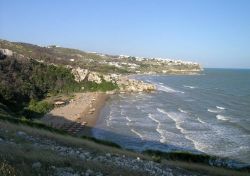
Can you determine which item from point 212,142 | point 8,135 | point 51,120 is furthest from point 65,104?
point 8,135

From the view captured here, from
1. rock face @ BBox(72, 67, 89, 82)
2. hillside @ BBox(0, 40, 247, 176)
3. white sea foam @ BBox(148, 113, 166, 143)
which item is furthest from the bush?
rock face @ BBox(72, 67, 89, 82)

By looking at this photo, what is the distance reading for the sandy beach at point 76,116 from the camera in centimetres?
6681

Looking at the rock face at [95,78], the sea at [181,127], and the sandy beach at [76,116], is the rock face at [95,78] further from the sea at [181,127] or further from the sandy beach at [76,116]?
the sea at [181,127]

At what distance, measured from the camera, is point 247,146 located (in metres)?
54.6

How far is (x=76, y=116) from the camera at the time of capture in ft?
259

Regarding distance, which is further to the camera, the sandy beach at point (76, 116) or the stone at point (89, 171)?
the sandy beach at point (76, 116)

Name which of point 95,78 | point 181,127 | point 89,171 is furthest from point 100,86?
point 89,171

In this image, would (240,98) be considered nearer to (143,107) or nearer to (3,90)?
(143,107)

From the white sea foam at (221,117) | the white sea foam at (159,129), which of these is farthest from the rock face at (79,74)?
the white sea foam at (221,117)

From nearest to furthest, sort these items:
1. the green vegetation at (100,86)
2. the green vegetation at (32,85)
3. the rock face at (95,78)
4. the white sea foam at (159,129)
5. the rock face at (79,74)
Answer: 1. the white sea foam at (159,129)
2. the green vegetation at (32,85)
3. the green vegetation at (100,86)
4. the rock face at (79,74)
5. the rock face at (95,78)

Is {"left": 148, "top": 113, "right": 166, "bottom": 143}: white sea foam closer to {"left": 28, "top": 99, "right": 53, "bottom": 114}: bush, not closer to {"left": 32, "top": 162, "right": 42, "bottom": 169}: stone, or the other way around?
{"left": 28, "top": 99, "right": 53, "bottom": 114}: bush

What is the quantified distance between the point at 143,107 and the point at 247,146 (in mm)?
45071

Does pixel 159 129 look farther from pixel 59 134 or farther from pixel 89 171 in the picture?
pixel 89 171

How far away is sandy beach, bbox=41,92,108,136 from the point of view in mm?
66812
